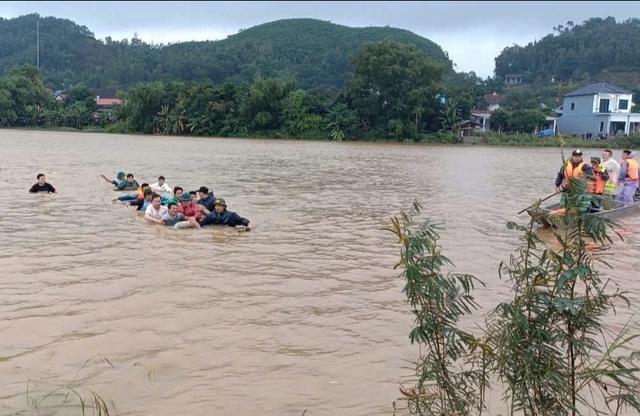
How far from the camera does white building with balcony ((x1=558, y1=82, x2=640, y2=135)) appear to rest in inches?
2452

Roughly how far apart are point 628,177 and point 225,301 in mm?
11353

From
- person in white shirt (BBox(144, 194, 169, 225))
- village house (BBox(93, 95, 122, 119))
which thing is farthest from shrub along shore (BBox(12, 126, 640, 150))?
person in white shirt (BBox(144, 194, 169, 225))

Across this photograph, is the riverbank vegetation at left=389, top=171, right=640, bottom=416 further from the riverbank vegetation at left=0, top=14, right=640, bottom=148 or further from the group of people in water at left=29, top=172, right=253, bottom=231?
the riverbank vegetation at left=0, top=14, right=640, bottom=148

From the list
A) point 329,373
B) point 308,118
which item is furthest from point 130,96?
point 329,373

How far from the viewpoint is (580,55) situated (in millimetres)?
112562

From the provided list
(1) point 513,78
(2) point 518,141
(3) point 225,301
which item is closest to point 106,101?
(2) point 518,141

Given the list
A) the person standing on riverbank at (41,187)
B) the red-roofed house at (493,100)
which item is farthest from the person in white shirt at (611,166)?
the red-roofed house at (493,100)

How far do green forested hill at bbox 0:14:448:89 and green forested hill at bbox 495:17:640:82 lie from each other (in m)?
16.1

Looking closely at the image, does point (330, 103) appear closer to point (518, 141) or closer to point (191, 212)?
point (518, 141)

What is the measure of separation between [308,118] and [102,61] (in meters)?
101

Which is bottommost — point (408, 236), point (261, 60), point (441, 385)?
point (441, 385)

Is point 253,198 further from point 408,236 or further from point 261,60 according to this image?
point 261,60

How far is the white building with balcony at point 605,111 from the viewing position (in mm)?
62281

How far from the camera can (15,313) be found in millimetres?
6781
